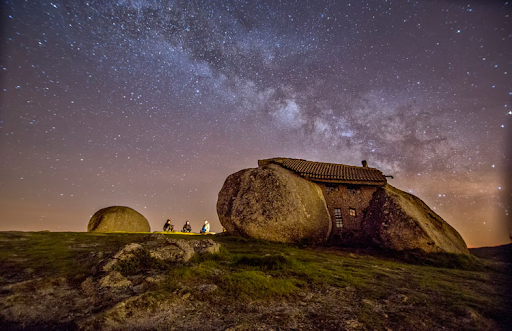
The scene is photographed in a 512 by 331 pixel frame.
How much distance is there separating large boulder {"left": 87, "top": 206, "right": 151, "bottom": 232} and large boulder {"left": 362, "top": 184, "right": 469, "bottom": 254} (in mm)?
19646

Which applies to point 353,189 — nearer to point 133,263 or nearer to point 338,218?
point 338,218

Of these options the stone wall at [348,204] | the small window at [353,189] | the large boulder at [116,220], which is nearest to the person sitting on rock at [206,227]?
the large boulder at [116,220]

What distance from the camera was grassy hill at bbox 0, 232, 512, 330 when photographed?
341 cm

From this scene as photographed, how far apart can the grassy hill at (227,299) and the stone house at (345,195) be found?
895 cm

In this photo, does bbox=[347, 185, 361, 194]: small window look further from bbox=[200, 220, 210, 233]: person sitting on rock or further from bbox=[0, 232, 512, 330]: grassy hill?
bbox=[200, 220, 210, 233]: person sitting on rock

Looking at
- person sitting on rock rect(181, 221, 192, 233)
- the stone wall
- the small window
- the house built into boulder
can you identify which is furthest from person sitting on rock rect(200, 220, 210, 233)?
the small window

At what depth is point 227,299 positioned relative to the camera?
4.21 metres

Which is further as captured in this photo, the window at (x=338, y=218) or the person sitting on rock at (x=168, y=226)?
the person sitting on rock at (x=168, y=226)

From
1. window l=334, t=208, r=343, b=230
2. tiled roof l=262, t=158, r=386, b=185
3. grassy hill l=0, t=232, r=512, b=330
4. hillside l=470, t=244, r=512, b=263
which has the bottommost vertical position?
hillside l=470, t=244, r=512, b=263

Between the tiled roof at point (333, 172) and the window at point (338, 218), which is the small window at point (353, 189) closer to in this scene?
the tiled roof at point (333, 172)

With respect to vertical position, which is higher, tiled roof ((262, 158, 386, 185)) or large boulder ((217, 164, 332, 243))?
tiled roof ((262, 158, 386, 185))

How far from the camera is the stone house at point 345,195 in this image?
50.9 ft

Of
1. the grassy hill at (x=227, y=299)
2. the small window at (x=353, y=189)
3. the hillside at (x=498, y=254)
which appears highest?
the small window at (x=353, y=189)

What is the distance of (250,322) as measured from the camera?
11.5 feet
